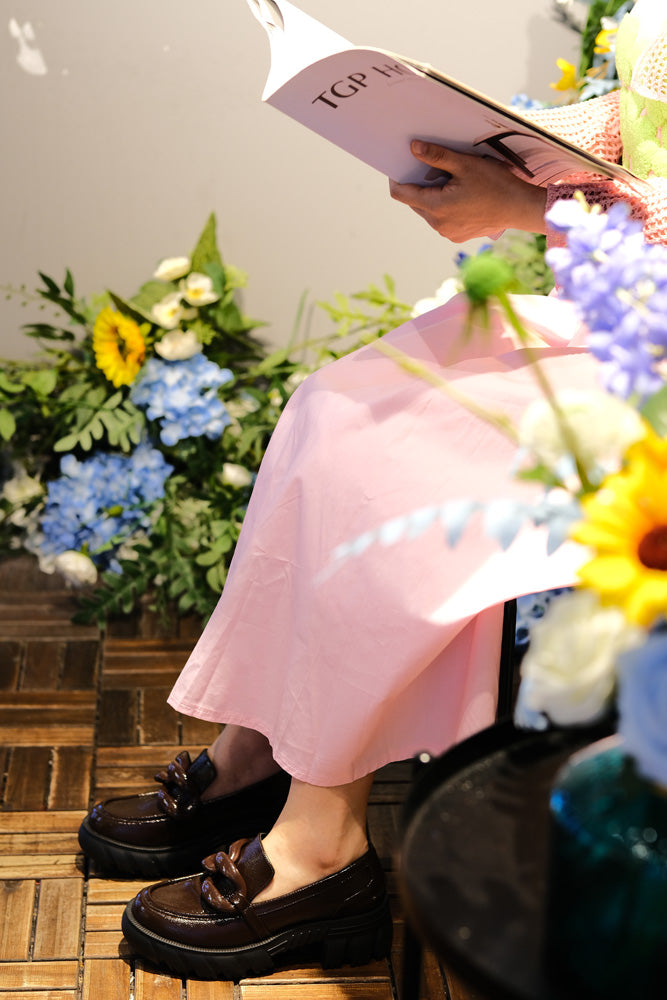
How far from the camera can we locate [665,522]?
0.59 meters

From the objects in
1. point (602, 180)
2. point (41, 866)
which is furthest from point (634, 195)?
point (41, 866)

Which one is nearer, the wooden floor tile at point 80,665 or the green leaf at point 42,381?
the wooden floor tile at point 80,665

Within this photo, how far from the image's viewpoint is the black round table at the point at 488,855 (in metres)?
0.66

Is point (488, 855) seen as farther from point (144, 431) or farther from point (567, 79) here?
point (567, 79)

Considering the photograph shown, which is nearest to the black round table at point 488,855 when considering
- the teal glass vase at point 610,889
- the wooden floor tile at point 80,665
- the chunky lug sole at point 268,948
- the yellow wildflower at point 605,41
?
the teal glass vase at point 610,889

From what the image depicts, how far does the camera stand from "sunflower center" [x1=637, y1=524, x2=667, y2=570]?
1.94 ft

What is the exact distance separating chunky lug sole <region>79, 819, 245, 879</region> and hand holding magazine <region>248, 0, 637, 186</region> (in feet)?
3.04

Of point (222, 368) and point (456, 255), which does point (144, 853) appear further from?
point (456, 255)

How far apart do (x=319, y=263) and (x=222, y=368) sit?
31 cm

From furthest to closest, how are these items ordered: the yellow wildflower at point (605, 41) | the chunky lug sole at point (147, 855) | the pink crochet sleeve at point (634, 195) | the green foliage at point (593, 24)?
the green foliage at point (593, 24), the yellow wildflower at point (605, 41), the chunky lug sole at point (147, 855), the pink crochet sleeve at point (634, 195)

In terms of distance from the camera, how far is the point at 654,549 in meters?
0.59

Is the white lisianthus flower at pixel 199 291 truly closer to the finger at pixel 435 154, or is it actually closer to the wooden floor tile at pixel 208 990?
the finger at pixel 435 154

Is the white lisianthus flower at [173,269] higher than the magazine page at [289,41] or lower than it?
lower

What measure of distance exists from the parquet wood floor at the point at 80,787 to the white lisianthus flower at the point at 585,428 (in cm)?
90
